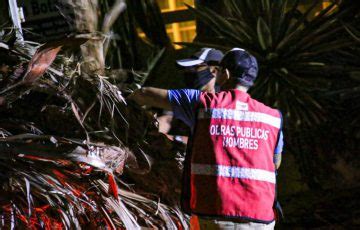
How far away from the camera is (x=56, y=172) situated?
2.98 meters

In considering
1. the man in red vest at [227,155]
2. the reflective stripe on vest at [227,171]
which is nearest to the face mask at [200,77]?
the man in red vest at [227,155]

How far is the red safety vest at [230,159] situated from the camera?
3074 millimetres

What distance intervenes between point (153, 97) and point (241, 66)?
1.65ft

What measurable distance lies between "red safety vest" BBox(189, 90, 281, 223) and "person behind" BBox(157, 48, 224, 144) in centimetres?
59

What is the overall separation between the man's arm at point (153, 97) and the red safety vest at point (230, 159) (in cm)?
Answer: 19

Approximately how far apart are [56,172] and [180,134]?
1040mm

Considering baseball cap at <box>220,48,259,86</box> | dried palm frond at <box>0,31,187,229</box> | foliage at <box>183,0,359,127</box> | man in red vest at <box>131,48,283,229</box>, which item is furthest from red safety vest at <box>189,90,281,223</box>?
foliage at <box>183,0,359,127</box>

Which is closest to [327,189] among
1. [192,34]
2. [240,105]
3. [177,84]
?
[177,84]

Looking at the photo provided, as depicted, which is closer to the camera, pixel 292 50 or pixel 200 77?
pixel 200 77

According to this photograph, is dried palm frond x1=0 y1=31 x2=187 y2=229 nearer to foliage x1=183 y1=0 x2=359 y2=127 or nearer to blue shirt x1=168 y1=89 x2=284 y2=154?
blue shirt x1=168 y1=89 x2=284 y2=154

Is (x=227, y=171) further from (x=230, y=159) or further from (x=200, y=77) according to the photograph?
(x=200, y=77)

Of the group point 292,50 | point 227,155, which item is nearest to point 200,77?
point 227,155

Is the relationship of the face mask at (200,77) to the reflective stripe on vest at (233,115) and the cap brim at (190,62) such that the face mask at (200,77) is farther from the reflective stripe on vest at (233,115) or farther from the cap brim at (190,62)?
the reflective stripe on vest at (233,115)

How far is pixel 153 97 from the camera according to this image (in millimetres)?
3148
